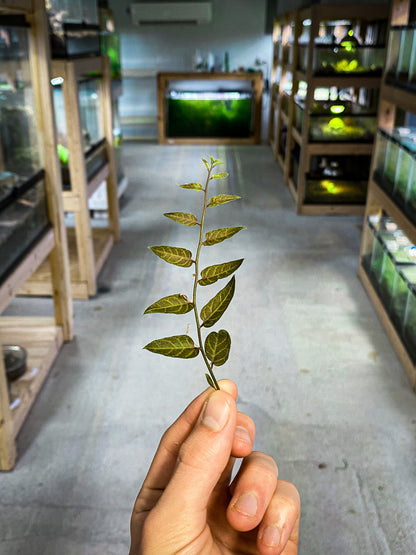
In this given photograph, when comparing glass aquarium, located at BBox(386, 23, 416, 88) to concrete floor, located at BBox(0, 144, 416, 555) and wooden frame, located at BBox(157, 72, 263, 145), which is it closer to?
concrete floor, located at BBox(0, 144, 416, 555)

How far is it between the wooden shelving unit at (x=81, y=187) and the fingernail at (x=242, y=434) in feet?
10.1

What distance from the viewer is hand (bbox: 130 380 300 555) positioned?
30.0 inches

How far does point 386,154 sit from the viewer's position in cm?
387

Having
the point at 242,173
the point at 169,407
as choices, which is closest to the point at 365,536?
the point at 169,407

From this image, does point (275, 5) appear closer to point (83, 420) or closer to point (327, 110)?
point (327, 110)

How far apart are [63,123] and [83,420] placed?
219 centimetres

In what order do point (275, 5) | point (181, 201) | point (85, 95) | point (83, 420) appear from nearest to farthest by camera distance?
point (83, 420)
point (85, 95)
point (181, 201)
point (275, 5)

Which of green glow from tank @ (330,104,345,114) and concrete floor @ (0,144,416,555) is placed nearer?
concrete floor @ (0,144,416,555)

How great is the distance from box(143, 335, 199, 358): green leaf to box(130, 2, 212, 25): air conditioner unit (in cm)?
1054

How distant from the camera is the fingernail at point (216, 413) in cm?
77

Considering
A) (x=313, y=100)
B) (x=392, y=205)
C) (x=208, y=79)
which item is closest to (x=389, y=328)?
(x=392, y=205)

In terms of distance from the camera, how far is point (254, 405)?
286 cm

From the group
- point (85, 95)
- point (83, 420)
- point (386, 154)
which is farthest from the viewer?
point (85, 95)

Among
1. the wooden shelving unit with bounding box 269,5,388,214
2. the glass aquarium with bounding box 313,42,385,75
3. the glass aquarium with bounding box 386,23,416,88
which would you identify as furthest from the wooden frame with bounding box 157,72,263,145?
the glass aquarium with bounding box 386,23,416,88
